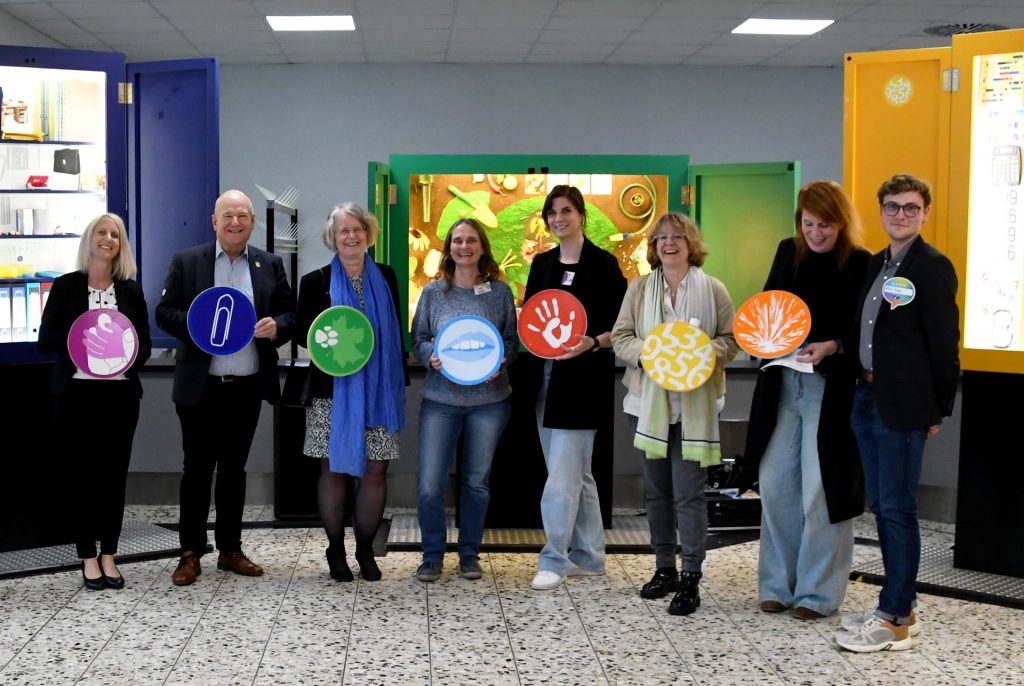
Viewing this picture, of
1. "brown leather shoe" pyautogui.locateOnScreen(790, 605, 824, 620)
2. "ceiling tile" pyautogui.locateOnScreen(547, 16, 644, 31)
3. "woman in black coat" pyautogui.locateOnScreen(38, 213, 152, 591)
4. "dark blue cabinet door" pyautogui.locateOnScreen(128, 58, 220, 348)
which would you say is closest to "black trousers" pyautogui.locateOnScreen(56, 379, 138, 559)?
"woman in black coat" pyautogui.locateOnScreen(38, 213, 152, 591)

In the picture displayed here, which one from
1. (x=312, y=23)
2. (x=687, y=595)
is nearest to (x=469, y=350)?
(x=687, y=595)

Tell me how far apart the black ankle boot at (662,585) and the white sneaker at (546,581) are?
342 millimetres

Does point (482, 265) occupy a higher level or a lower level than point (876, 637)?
higher

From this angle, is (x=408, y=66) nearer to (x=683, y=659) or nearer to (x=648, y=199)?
(x=648, y=199)

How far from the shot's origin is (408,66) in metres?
10.1

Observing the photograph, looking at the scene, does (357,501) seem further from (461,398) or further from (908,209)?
(908,209)

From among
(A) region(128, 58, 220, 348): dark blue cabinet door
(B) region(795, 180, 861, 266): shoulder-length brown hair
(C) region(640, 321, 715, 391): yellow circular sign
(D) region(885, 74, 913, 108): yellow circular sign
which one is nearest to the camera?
(B) region(795, 180, 861, 266): shoulder-length brown hair

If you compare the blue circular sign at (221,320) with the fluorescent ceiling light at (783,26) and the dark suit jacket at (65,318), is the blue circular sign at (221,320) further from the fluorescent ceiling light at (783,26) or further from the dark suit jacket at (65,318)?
the fluorescent ceiling light at (783,26)

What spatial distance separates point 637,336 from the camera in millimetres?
3750

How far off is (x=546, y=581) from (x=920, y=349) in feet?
5.42

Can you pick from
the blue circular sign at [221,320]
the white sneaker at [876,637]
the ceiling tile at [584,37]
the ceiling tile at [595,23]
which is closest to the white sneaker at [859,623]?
the white sneaker at [876,637]

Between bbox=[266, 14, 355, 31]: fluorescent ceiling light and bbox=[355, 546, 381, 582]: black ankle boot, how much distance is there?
221 inches

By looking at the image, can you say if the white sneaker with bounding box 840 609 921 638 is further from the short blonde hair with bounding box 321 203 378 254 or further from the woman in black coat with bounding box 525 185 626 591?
the short blonde hair with bounding box 321 203 378 254

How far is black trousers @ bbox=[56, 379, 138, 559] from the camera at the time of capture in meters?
3.83
